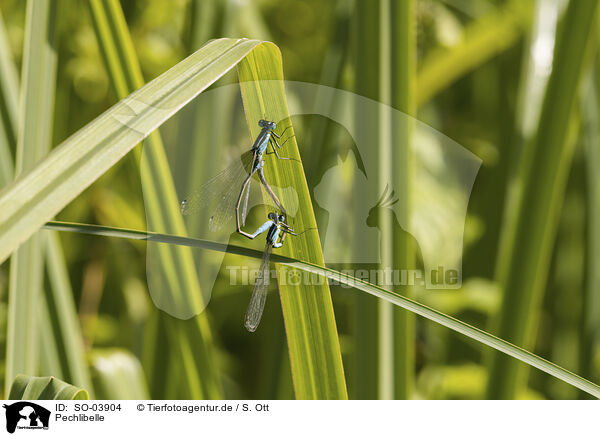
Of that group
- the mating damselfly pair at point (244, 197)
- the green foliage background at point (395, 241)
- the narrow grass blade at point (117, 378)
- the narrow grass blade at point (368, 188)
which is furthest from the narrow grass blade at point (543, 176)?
the narrow grass blade at point (117, 378)

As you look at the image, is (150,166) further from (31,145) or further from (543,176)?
(543,176)

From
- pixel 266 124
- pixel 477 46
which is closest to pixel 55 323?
pixel 266 124

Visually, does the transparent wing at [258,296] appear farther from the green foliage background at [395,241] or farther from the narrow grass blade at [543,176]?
the narrow grass blade at [543,176]

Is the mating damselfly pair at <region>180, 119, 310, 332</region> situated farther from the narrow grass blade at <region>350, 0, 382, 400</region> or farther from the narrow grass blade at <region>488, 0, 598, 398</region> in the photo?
the narrow grass blade at <region>488, 0, 598, 398</region>
